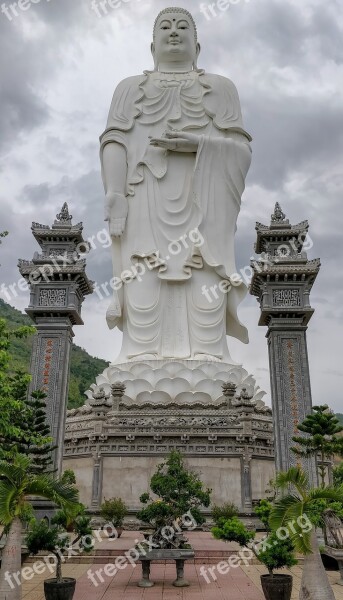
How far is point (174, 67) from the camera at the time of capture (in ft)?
52.9

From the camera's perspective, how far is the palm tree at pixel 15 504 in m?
4.54

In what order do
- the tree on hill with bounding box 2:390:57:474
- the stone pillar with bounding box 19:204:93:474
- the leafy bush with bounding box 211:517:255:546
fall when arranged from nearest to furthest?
the leafy bush with bounding box 211:517:255:546 < the tree on hill with bounding box 2:390:57:474 < the stone pillar with bounding box 19:204:93:474

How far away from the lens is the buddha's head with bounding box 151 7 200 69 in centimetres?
1575

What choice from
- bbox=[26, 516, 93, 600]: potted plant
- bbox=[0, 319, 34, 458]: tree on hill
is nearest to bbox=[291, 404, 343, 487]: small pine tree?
bbox=[26, 516, 93, 600]: potted plant

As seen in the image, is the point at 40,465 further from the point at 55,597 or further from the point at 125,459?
the point at 55,597

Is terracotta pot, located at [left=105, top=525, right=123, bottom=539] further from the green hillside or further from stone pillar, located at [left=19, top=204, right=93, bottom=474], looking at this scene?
the green hillside

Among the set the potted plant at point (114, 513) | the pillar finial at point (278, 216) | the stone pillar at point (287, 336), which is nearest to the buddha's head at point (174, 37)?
the pillar finial at point (278, 216)

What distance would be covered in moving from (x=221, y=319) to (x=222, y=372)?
1.76 meters

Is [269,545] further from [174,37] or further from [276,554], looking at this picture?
[174,37]

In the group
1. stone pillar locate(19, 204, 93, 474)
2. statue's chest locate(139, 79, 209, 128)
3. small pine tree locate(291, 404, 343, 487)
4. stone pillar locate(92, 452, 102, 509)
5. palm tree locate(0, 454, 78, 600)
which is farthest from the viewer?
statue's chest locate(139, 79, 209, 128)

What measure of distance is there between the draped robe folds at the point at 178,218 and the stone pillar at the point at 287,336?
4.15m

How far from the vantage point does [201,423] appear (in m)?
11.1

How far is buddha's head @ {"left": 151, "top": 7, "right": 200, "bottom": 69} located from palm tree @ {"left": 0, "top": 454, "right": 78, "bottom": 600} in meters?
13.8

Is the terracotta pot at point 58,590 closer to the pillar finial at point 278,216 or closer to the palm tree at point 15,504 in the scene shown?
the palm tree at point 15,504
